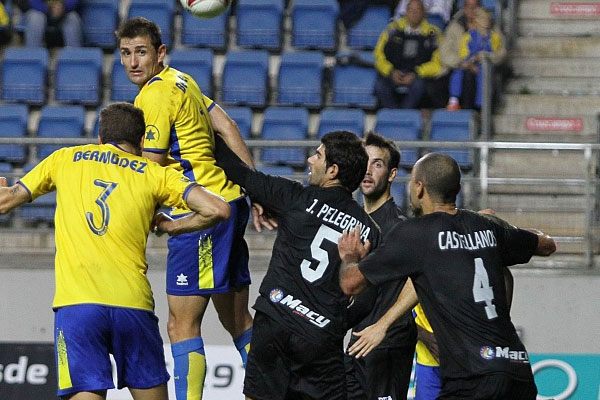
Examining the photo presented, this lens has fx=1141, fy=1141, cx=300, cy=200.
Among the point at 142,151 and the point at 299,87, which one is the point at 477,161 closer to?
the point at 299,87

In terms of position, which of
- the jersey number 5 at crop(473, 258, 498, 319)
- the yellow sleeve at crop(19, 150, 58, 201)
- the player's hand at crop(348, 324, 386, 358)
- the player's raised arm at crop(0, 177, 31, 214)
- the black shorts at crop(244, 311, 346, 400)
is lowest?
the black shorts at crop(244, 311, 346, 400)

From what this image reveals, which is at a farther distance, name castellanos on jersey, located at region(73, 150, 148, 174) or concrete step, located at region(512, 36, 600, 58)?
concrete step, located at region(512, 36, 600, 58)

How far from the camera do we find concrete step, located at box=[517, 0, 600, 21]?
14423mm

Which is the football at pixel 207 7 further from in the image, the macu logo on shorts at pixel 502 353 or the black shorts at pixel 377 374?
the macu logo on shorts at pixel 502 353

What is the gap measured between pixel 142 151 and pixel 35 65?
299 inches

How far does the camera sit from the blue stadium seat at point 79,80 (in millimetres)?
13328

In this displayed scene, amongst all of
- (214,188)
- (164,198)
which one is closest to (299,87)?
(214,188)

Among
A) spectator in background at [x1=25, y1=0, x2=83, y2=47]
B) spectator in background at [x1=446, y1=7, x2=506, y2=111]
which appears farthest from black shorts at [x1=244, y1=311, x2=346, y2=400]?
spectator in background at [x1=25, y1=0, x2=83, y2=47]

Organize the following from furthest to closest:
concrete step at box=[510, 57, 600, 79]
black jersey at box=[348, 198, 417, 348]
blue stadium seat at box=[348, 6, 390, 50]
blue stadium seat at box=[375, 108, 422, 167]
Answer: blue stadium seat at box=[348, 6, 390, 50], concrete step at box=[510, 57, 600, 79], blue stadium seat at box=[375, 108, 422, 167], black jersey at box=[348, 198, 417, 348]

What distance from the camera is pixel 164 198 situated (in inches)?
227

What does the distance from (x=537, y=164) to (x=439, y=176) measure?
6.50 metres

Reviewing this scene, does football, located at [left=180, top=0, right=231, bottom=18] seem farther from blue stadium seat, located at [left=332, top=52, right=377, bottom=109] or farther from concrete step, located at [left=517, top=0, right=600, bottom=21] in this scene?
concrete step, located at [left=517, top=0, right=600, bottom=21]

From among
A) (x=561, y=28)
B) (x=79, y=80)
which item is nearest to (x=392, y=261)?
(x=79, y=80)

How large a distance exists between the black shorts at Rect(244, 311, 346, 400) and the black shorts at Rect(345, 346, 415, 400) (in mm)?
650
